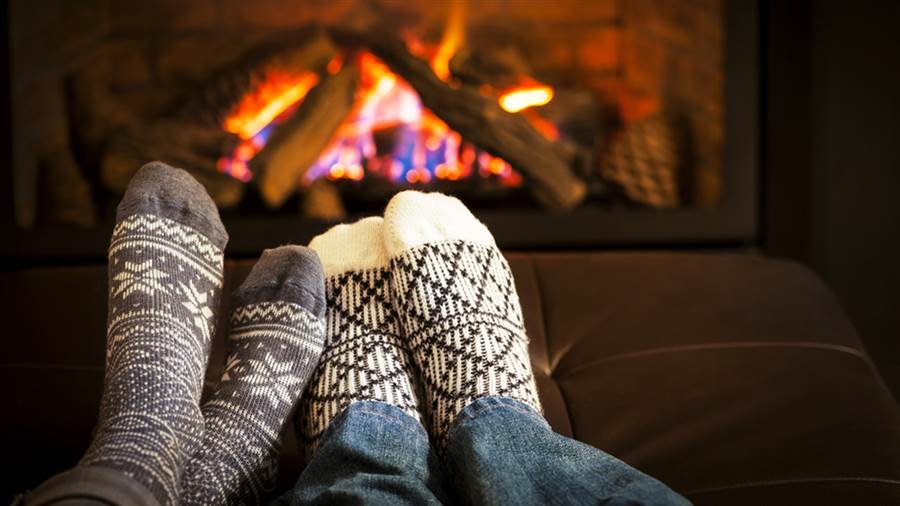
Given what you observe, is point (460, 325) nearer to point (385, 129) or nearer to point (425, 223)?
point (425, 223)

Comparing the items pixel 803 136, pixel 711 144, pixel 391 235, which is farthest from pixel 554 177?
pixel 391 235

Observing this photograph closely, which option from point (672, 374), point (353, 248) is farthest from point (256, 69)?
point (672, 374)

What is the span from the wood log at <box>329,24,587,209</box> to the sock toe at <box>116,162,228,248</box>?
65cm

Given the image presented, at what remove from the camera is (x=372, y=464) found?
0.68 meters

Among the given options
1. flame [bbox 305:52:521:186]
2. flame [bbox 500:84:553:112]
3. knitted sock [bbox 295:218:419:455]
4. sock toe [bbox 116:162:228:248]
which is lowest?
knitted sock [bbox 295:218:419:455]

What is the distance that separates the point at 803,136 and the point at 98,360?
1217mm

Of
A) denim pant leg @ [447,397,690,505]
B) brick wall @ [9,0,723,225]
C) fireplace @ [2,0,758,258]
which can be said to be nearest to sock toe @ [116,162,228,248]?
denim pant leg @ [447,397,690,505]

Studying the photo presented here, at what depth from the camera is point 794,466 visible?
2.78ft

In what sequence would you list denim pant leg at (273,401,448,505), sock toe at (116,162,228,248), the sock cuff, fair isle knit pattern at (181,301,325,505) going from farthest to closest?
sock toe at (116,162,228,248) < fair isle knit pattern at (181,301,325,505) < denim pant leg at (273,401,448,505) < the sock cuff

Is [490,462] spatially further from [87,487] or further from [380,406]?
[87,487]

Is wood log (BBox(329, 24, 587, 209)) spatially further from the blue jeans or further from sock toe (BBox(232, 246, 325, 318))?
the blue jeans

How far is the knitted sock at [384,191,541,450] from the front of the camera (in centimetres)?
85

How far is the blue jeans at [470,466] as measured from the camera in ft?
1.99

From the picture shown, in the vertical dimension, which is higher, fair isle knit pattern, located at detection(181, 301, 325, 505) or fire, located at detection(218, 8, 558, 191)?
fire, located at detection(218, 8, 558, 191)
